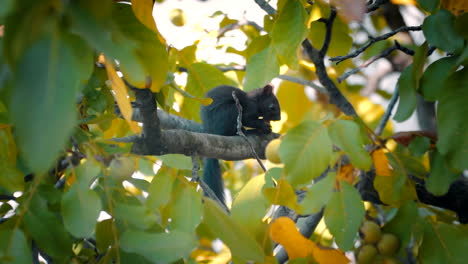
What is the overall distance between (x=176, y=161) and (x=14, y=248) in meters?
0.76

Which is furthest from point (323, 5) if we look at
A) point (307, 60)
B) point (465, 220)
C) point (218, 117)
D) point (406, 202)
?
point (218, 117)

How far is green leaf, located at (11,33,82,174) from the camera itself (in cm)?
39

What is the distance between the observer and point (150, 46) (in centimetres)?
76

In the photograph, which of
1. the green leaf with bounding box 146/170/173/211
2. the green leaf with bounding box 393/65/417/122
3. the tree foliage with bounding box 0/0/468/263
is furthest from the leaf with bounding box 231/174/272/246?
the green leaf with bounding box 393/65/417/122

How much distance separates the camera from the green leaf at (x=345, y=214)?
3.22 ft

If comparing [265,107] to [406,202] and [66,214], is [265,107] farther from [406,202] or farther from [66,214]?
[66,214]

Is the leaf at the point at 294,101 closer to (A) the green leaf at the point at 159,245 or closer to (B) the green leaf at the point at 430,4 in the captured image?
(B) the green leaf at the point at 430,4

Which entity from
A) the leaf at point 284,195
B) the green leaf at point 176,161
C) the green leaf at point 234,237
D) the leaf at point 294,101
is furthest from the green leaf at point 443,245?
the leaf at point 294,101

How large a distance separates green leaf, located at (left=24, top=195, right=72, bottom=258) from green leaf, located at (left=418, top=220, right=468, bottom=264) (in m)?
0.74

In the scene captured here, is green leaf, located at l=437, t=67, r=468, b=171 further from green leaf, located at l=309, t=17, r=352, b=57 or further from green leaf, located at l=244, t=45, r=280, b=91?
green leaf, located at l=309, t=17, r=352, b=57

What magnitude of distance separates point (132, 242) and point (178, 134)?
78 cm

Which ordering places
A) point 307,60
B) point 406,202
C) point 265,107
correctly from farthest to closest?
point 265,107
point 307,60
point 406,202

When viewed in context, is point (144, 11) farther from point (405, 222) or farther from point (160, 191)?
point (405, 222)

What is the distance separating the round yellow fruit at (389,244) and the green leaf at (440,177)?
0.16 m
